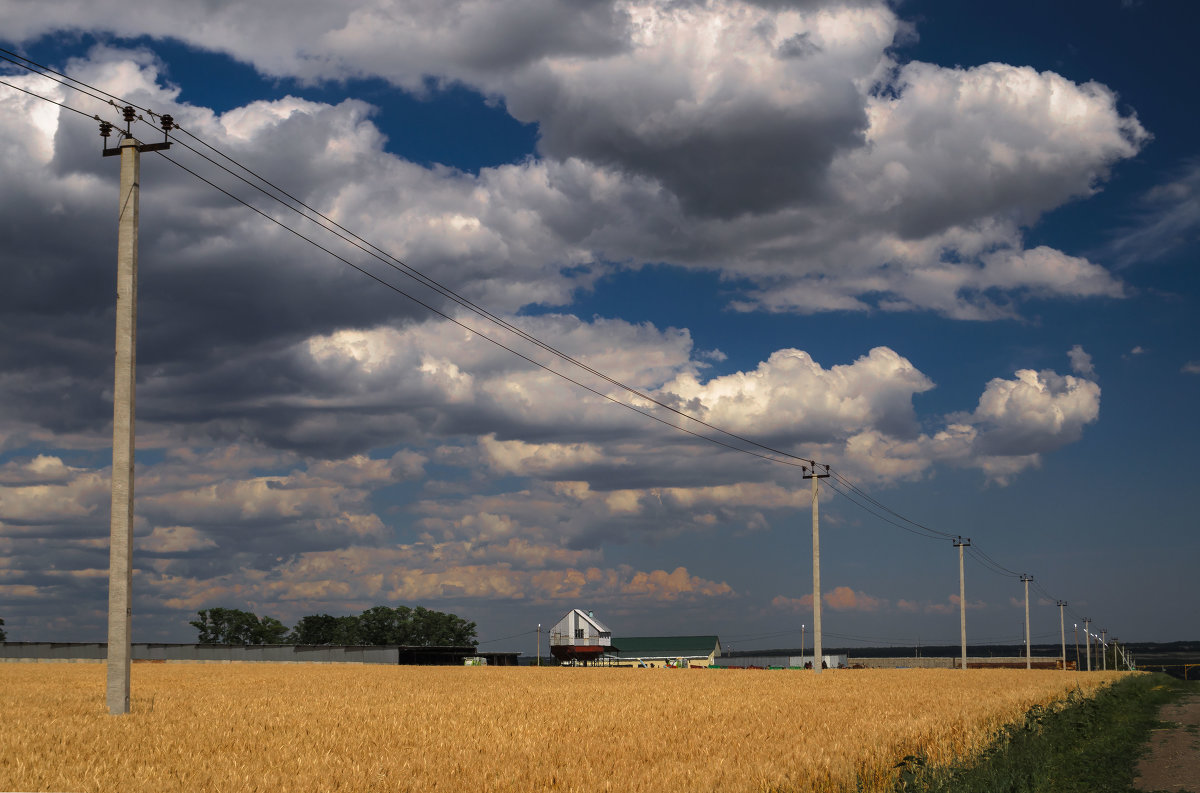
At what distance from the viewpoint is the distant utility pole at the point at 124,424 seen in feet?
69.8

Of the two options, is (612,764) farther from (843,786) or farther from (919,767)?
(919,767)

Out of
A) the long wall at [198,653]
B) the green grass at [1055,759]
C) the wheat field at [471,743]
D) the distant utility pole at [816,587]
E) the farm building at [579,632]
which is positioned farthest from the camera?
the farm building at [579,632]

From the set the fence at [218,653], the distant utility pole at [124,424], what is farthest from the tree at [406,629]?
the distant utility pole at [124,424]

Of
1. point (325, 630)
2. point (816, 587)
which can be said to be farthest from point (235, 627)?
point (816, 587)

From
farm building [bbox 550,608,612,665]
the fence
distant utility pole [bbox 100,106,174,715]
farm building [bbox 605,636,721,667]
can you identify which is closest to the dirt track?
distant utility pole [bbox 100,106,174,715]

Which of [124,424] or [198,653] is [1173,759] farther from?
[198,653]

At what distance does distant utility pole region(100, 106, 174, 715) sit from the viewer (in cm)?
2127

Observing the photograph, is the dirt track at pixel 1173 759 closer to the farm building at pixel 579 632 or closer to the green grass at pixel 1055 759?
the green grass at pixel 1055 759

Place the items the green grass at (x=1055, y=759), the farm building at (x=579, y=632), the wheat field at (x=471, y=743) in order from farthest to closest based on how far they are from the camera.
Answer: the farm building at (x=579, y=632) → the green grass at (x=1055, y=759) → the wheat field at (x=471, y=743)

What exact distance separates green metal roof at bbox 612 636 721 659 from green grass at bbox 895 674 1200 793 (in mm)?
136606

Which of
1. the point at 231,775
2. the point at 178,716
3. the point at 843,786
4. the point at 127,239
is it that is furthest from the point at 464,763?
the point at 127,239

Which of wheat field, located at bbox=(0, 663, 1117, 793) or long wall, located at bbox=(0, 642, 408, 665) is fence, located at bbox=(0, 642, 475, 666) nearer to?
long wall, located at bbox=(0, 642, 408, 665)

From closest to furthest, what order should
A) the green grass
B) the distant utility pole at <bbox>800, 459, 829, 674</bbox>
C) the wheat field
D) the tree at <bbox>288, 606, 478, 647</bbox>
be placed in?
the wheat field < the green grass < the distant utility pole at <bbox>800, 459, 829, 674</bbox> < the tree at <bbox>288, 606, 478, 647</bbox>

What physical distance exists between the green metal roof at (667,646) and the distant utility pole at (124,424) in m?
151
